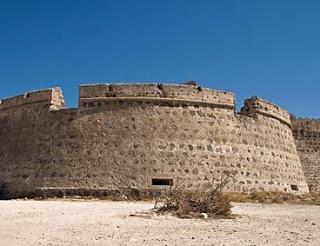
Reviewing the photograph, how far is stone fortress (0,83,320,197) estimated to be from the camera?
15891 millimetres

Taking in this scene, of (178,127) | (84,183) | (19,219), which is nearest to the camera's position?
(19,219)

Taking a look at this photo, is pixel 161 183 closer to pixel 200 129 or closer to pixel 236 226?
pixel 200 129

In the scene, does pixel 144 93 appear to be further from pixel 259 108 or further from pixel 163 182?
pixel 259 108

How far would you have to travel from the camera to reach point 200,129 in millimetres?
16922

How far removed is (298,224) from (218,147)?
891 cm

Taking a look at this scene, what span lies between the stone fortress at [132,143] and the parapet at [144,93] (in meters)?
0.04

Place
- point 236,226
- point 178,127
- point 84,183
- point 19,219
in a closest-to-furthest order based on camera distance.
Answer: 1. point 236,226
2. point 19,219
3. point 84,183
4. point 178,127

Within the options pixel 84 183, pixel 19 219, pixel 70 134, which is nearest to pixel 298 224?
pixel 19 219

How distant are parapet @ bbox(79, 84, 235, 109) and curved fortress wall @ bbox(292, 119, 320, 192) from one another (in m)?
7.66

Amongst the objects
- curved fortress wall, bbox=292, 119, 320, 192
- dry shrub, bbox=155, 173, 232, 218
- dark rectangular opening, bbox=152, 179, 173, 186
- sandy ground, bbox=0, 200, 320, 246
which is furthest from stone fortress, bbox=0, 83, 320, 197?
sandy ground, bbox=0, 200, 320, 246

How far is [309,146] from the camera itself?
2291cm

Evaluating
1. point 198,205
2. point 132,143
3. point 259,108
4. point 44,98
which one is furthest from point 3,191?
point 259,108

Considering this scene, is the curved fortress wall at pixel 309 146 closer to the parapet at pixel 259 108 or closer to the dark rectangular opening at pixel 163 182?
the parapet at pixel 259 108

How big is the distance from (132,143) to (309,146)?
36.1 feet
